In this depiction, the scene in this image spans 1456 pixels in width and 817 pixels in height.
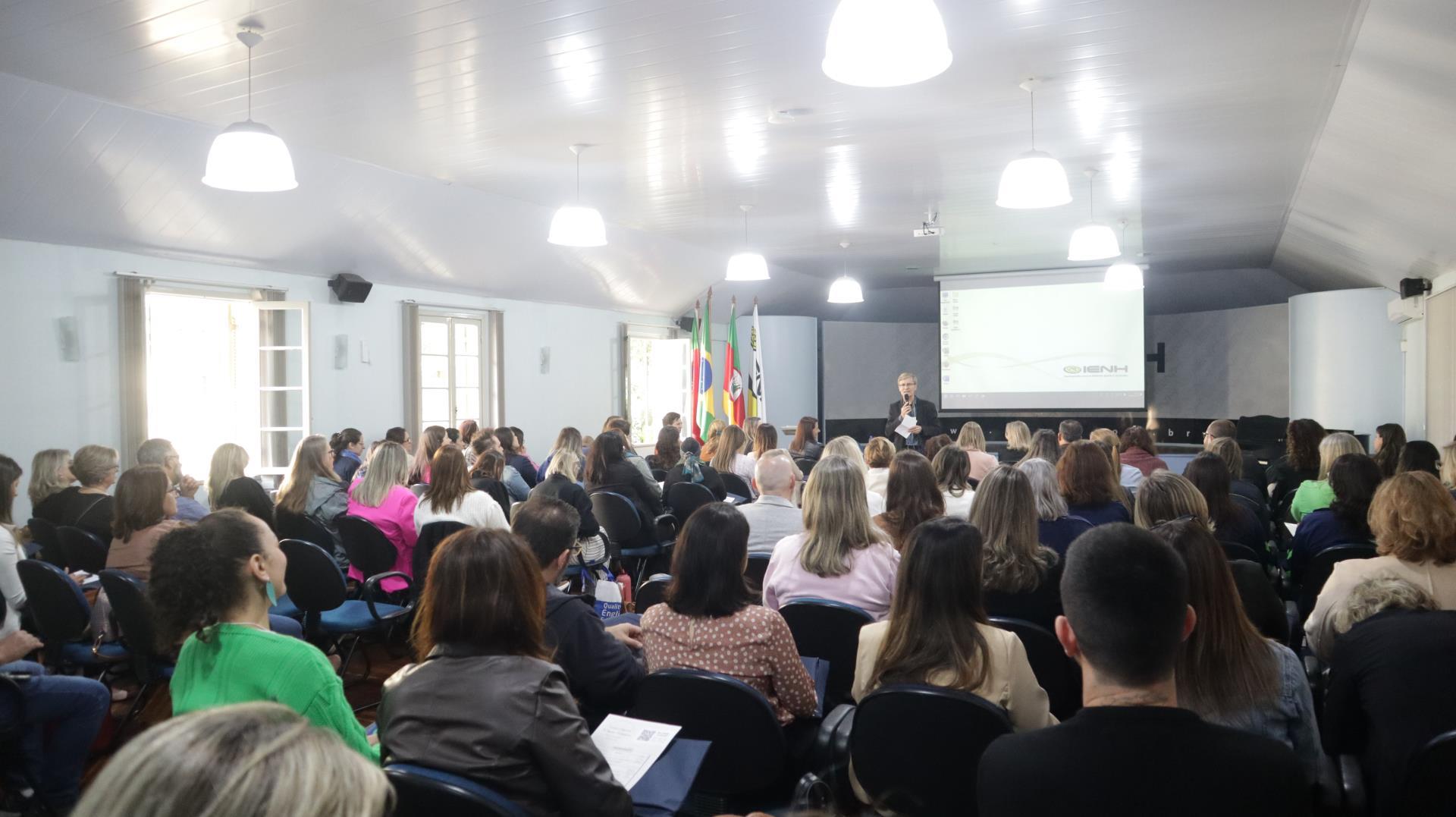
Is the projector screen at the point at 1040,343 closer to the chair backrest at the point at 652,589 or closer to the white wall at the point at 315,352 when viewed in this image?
the white wall at the point at 315,352

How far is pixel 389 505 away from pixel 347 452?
7.53ft

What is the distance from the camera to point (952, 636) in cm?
227

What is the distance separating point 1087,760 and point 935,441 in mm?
5287

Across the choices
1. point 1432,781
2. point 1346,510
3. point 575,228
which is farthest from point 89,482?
point 1346,510

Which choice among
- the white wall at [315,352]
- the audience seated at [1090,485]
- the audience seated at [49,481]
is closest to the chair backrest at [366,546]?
the audience seated at [49,481]

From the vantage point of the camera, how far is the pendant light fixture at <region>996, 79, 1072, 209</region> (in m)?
4.76

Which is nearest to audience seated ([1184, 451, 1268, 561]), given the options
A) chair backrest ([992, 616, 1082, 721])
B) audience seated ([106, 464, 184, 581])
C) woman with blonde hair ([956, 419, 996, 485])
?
chair backrest ([992, 616, 1082, 721])

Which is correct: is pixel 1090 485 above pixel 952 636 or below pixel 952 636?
above

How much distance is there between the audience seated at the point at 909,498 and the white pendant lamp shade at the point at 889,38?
1611mm

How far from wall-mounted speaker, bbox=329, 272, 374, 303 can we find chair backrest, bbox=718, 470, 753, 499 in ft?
11.8

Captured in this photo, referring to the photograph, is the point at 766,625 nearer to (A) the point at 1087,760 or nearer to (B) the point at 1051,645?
(B) the point at 1051,645

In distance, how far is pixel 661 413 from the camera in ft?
42.9

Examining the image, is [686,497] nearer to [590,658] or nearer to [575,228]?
[575,228]

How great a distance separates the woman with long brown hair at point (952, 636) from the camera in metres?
2.24
